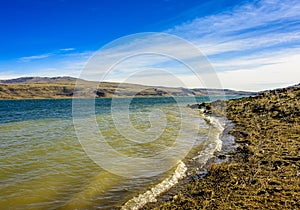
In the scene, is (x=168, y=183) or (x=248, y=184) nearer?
(x=248, y=184)

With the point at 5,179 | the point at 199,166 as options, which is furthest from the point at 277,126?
the point at 5,179

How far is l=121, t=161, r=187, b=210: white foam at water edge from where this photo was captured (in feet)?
29.3

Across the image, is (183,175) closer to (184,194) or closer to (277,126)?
(184,194)

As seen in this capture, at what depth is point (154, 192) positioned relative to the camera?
10000 millimetres

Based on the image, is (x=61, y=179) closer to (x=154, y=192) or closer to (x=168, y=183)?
(x=154, y=192)

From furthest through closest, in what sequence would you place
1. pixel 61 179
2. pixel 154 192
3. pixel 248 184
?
pixel 61 179
pixel 154 192
pixel 248 184

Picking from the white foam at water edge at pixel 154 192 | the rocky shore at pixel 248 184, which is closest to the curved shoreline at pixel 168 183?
the white foam at water edge at pixel 154 192

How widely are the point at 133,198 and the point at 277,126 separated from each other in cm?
1687

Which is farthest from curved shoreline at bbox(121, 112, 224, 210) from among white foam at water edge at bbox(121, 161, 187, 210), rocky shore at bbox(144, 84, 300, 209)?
rocky shore at bbox(144, 84, 300, 209)

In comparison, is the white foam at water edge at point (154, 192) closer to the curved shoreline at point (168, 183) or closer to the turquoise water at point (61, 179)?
the curved shoreline at point (168, 183)

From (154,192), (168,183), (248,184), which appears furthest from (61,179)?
(248,184)

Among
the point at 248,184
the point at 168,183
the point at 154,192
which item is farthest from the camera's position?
the point at 168,183

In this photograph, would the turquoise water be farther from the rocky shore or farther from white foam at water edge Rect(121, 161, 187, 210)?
the rocky shore

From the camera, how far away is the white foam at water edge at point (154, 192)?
8922 millimetres
